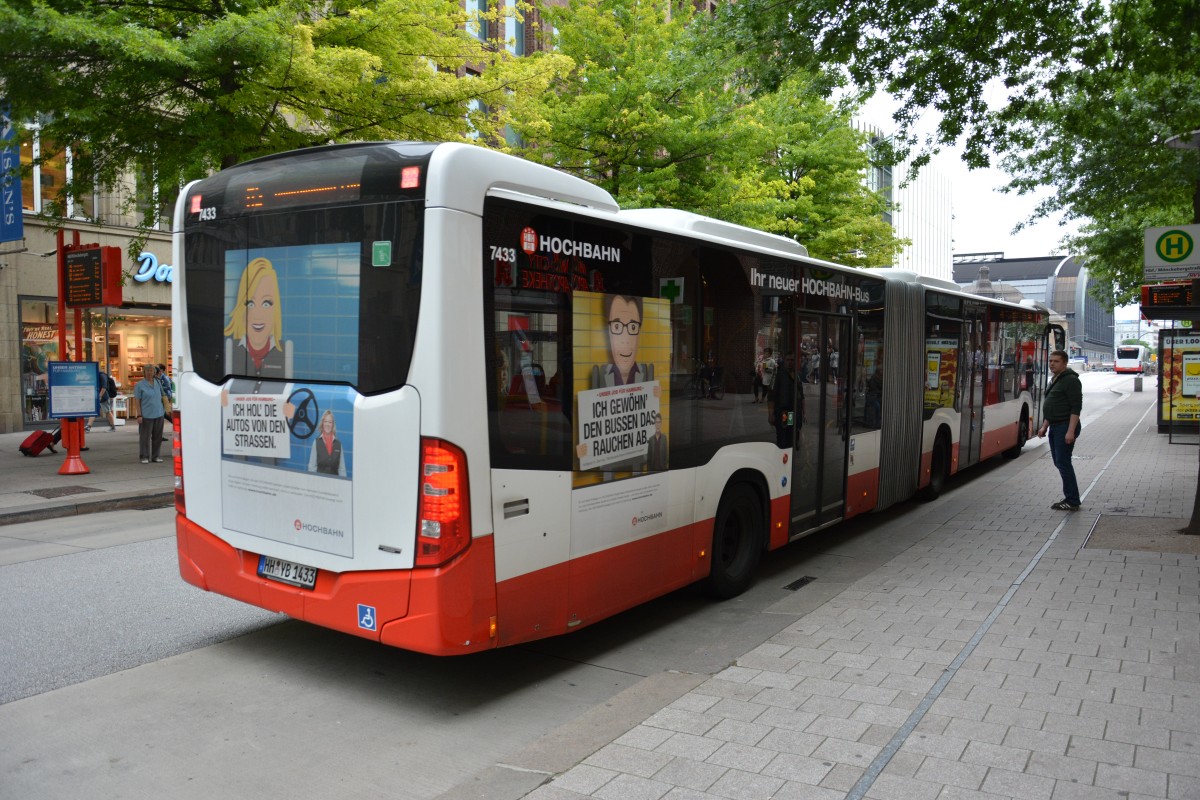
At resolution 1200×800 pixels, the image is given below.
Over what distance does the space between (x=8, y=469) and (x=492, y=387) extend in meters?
13.8

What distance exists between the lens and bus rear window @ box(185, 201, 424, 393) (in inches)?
182

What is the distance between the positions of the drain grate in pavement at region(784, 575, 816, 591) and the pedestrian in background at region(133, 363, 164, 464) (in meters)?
12.4

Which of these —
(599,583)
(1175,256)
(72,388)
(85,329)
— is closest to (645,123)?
(1175,256)

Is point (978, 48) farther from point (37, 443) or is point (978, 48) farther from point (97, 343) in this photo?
point (97, 343)

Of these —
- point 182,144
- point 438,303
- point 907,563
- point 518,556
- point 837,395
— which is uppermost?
point 182,144

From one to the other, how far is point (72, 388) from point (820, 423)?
1189 centimetres

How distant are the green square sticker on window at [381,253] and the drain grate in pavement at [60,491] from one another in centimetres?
977

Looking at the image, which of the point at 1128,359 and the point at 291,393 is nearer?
the point at 291,393

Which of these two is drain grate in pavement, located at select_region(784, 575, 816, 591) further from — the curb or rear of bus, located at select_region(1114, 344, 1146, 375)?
rear of bus, located at select_region(1114, 344, 1146, 375)

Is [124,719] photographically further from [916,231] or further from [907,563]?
[916,231]

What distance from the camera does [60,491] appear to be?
12609 mm

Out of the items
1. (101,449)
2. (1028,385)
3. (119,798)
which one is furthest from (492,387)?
(101,449)

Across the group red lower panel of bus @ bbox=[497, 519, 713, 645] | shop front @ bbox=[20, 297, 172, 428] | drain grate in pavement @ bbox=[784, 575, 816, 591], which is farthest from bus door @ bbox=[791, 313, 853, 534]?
shop front @ bbox=[20, 297, 172, 428]

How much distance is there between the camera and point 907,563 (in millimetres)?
8375
